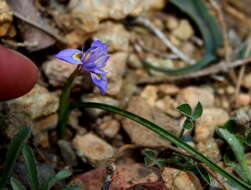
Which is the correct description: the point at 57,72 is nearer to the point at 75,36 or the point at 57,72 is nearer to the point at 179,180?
the point at 75,36

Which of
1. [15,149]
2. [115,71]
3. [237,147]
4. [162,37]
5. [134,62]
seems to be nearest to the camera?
[15,149]

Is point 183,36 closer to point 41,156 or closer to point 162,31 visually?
point 162,31

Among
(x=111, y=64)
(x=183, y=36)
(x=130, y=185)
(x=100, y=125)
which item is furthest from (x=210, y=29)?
(x=130, y=185)

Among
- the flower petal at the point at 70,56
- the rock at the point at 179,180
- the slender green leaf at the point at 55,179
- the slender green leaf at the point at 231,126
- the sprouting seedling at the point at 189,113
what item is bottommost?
the slender green leaf at the point at 55,179

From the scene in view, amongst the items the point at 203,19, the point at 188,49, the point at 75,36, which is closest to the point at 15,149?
the point at 75,36

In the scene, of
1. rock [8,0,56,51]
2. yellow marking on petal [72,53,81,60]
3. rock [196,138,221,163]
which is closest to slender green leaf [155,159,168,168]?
rock [196,138,221,163]

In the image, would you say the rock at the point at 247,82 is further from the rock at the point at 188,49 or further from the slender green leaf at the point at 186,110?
the slender green leaf at the point at 186,110

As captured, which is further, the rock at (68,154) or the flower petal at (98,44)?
the rock at (68,154)

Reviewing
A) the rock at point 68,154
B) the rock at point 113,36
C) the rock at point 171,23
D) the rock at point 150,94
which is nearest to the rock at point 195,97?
the rock at point 150,94
